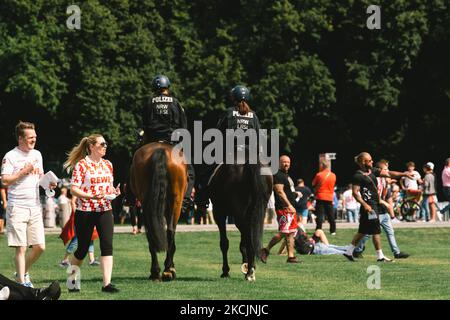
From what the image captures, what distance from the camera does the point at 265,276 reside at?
52.5ft

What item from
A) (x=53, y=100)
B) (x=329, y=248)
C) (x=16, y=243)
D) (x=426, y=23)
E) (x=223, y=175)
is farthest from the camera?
(x=426, y=23)

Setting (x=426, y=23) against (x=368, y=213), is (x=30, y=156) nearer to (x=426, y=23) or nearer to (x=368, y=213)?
(x=368, y=213)

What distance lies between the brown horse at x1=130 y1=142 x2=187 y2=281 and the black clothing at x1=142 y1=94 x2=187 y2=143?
0.43m

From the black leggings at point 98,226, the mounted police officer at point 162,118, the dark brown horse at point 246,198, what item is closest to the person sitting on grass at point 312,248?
the dark brown horse at point 246,198

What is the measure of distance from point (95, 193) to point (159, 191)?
7.06 ft

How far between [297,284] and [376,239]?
18.4 feet

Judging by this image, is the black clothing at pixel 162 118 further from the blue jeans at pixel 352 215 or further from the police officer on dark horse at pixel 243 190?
the blue jeans at pixel 352 215

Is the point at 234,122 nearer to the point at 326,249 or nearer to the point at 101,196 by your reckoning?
the point at 101,196

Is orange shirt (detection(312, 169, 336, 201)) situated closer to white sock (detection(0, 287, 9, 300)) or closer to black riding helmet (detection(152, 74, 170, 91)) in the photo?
black riding helmet (detection(152, 74, 170, 91))

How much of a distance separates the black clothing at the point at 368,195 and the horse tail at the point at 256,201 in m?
4.77

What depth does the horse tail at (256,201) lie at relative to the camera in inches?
593

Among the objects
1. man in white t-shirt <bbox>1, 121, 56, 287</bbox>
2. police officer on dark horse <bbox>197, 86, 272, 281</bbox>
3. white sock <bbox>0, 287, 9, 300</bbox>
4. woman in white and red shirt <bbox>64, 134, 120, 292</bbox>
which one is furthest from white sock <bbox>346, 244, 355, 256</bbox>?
white sock <bbox>0, 287, 9, 300</bbox>

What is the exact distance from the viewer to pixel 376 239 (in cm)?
1966

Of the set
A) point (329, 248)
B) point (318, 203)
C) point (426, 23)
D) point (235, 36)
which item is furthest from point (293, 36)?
point (329, 248)
